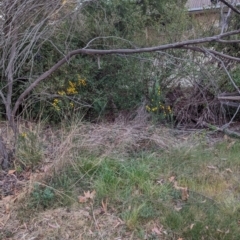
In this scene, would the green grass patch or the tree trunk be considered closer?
the green grass patch

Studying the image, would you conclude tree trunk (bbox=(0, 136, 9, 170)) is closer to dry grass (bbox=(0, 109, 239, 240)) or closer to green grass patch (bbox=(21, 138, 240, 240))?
dry grass (bbox=(0, 109, 239, 240))

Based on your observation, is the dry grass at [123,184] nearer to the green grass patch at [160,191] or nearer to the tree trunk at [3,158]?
the green grass patch at [160,191]

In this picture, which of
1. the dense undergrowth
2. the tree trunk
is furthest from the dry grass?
the tree trunk

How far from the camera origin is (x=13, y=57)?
217 inches

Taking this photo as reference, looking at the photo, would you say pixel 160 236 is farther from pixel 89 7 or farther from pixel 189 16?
pixel 189 16

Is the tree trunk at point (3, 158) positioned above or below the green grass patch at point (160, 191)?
above

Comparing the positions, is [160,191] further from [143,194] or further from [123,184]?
[123,184]

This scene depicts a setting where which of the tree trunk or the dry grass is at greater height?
the tree trunk

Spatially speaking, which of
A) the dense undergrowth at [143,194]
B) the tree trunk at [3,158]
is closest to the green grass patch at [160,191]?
the dense undergrowth at [143,194]

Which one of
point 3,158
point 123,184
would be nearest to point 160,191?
point 123,184

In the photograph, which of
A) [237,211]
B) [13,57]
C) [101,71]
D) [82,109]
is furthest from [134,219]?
[101,71]

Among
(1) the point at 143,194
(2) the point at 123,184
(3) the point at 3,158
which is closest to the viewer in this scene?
(1) the point at 143,194

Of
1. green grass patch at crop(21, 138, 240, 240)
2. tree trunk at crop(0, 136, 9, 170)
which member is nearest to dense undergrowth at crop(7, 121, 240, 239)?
green grass patch at crop(21, 138, 240, 240)

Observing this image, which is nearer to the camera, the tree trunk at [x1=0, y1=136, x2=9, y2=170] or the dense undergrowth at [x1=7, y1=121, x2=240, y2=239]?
the dense undergrowth at [x1=7, y1=121, x2=240, y2=239]
